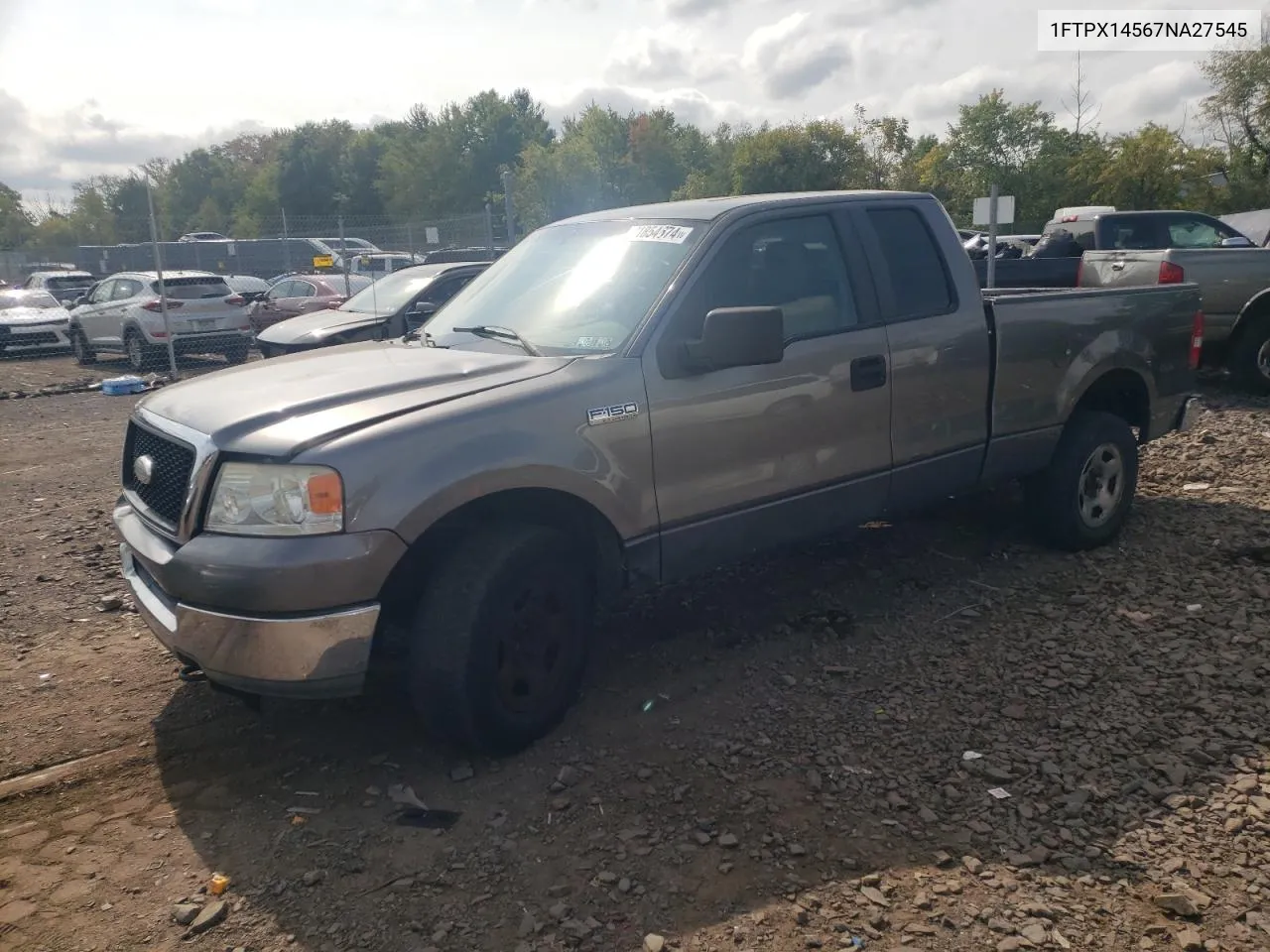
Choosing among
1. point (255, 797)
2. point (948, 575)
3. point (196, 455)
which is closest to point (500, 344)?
point (196, 455)

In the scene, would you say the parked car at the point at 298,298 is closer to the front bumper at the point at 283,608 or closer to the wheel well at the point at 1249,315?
the wheel well at the point at 1249,315

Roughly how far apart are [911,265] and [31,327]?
18846 millimetres

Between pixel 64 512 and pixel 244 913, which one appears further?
pixel 64 512

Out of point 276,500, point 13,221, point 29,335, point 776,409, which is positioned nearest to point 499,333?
point 776,409

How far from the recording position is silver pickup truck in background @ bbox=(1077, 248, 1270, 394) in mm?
9344

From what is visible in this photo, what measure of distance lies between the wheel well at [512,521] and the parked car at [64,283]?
25.4m

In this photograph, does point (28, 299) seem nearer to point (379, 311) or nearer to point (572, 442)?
point (379, 311)

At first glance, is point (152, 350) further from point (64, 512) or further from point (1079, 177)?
point (1079, 177)

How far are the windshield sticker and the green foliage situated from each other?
10.3 metres

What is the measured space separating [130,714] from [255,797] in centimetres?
93

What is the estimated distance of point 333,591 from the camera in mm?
3023

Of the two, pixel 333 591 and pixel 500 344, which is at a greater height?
pixel 500 344

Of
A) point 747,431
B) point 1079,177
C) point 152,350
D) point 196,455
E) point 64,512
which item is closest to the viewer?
point 196,455

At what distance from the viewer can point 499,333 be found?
4109mm
